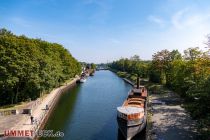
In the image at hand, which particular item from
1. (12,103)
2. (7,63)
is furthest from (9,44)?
(12,103)

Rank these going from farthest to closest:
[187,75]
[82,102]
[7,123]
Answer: [82,102], [187,75], [7,123]

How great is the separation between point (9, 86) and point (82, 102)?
19938 mm

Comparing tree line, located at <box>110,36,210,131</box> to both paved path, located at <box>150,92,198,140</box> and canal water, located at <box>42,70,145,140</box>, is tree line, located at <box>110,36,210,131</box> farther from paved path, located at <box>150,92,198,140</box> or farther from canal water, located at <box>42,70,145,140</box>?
canal water, located at <box>42,70,145,140</box>

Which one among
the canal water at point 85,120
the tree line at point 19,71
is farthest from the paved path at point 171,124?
the tree line at point 19,71

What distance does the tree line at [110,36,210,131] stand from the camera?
82.4 ft

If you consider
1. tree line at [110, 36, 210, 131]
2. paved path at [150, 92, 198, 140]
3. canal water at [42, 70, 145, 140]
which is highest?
tree line at [110, 36, 210, 131]

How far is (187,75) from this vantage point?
158 feet

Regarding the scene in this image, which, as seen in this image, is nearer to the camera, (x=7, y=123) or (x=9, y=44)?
(x=7, y=123)

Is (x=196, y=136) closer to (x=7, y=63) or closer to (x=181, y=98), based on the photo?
(x=181, y=98)

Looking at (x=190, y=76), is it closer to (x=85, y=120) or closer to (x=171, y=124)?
(x=171, y=124)

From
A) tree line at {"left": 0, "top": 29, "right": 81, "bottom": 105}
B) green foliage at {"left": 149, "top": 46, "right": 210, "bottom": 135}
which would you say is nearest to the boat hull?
green foliage at {"left": 149, "top": 46, "right": 210, "bottom": 135}

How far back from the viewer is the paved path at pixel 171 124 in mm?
27406

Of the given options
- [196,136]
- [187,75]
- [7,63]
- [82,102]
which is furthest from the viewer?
[82,102]

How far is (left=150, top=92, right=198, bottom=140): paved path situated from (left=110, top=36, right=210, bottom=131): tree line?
9.80ft
